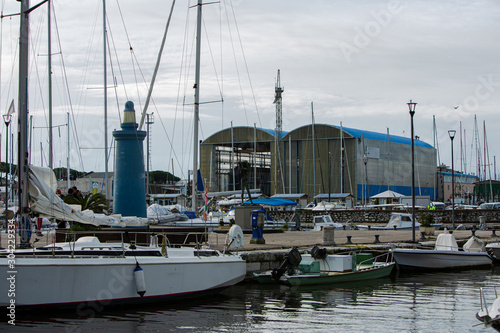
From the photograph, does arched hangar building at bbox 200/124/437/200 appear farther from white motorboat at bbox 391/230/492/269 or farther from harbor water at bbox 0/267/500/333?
harbor water at bbox 0/267/500/333

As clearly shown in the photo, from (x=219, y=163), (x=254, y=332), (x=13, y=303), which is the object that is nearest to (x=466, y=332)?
(x=254, y=332)

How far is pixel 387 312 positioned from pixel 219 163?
7273 centimetres

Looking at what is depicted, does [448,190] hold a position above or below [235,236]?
above

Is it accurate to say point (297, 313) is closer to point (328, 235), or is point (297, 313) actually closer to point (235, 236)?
point (235, 236)

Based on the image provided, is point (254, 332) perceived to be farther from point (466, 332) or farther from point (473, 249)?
point (473, 249)

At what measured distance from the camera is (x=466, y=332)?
41.3 feet

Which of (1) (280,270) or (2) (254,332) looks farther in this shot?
(1) (280,270)

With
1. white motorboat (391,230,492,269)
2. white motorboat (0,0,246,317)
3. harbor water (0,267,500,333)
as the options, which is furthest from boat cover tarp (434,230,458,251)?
white motorboat (0,0,246,317)

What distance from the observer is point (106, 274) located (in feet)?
45.9

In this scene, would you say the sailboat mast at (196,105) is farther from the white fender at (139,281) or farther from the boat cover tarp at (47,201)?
the white fender at (139,281)

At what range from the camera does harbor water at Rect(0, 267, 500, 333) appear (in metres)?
12.9

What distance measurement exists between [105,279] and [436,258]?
1470 centimetres

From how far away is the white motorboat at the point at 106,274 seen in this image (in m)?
13.2

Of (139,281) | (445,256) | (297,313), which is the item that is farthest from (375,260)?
(139,281)
